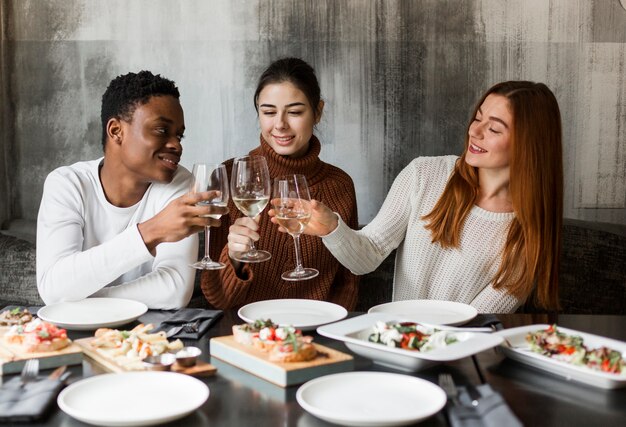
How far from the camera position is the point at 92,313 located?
6.33 feet

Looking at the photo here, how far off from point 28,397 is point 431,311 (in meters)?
1.02

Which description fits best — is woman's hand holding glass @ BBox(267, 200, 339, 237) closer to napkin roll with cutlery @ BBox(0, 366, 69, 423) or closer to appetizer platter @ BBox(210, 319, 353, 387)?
appetizer platter @ BBox(210, 319, 353, 387)

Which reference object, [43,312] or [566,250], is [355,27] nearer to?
[566,250]

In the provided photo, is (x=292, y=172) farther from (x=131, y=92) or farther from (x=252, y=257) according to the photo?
(x=252, y=257)

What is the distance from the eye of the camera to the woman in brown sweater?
2.67 meters

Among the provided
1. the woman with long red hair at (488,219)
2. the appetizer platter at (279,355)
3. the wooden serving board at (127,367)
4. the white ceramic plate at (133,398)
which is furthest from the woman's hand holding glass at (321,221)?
the white ceramic plate at (133,398)

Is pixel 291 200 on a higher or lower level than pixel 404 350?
higher

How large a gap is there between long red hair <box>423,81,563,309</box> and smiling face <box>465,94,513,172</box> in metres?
0.02

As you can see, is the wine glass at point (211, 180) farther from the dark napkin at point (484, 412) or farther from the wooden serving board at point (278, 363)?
the dark napkin at point (484, 412)

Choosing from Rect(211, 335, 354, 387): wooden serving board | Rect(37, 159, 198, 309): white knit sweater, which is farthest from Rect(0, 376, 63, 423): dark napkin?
Rect(37, 159, 198, 309): white knit sweater

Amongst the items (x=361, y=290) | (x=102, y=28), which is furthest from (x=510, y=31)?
(x=102, y=28)

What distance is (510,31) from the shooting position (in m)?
3.62

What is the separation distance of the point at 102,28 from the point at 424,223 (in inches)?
72.8

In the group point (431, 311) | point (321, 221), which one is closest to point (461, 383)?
point (431, 311)
